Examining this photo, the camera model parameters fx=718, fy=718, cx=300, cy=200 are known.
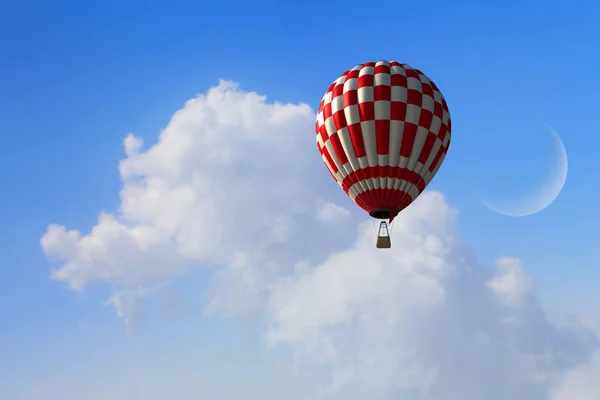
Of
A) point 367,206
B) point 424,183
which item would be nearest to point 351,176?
point 367,206

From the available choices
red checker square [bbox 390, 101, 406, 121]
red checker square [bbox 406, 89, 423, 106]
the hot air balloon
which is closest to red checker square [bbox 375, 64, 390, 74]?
the hot air balloon

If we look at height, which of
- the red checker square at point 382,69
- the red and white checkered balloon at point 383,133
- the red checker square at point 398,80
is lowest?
the red and white checkered balloon at point 383,133

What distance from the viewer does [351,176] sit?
124 ft

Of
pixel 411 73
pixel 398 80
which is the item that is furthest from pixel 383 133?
pixel 411 73

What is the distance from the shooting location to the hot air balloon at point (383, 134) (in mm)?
36875

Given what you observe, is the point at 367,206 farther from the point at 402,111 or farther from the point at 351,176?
the point at 402,111

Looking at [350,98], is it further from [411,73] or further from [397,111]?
[411,73]

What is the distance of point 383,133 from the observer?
36.8 metres

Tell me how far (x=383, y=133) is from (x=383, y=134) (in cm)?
5

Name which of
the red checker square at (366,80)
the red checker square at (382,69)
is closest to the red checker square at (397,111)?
the red checker square at (366,80)

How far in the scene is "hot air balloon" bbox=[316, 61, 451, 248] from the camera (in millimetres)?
36875

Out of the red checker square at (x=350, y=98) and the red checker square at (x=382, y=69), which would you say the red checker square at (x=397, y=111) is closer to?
the red checker square at (x=350, y=98)

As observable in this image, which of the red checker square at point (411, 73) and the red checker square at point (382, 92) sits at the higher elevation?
the red checker square at point (411, 73)

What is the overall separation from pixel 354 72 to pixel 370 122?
3.45 metres
